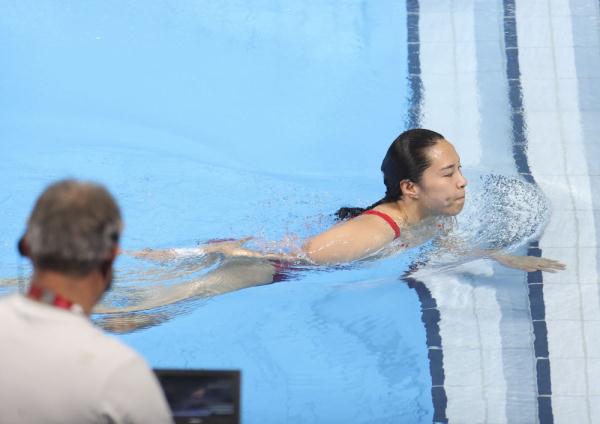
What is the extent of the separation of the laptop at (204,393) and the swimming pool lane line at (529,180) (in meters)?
1.94

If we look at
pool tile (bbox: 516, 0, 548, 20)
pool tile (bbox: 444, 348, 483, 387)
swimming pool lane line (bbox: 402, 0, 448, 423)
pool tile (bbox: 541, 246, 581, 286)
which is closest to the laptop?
swimming pool lane line (bbox: 402, 0, 448, 423)

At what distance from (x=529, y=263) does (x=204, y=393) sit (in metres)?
2.55

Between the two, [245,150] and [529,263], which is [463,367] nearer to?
[529,263]

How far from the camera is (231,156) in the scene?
511 centimetres

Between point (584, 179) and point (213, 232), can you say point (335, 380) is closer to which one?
point (213, 232)

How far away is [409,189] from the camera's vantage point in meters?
3.75

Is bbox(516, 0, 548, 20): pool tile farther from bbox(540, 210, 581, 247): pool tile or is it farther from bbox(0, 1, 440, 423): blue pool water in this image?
bbox(540, 210, 581, 247): pool tile

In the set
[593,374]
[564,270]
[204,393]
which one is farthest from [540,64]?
[204,393]

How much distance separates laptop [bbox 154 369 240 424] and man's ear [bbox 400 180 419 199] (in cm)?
198

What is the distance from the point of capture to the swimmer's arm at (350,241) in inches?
143

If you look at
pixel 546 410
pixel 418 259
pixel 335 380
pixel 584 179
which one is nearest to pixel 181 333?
pixel 335 380

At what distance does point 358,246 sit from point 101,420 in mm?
2193

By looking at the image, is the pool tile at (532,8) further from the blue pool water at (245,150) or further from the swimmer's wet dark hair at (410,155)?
the swimmer's wet dark hair at (410,155)

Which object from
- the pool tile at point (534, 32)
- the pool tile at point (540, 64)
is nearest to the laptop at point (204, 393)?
the pool tile at point (540, 64)
